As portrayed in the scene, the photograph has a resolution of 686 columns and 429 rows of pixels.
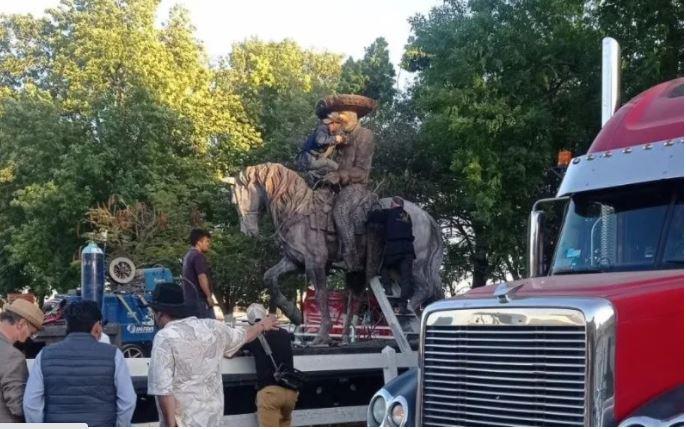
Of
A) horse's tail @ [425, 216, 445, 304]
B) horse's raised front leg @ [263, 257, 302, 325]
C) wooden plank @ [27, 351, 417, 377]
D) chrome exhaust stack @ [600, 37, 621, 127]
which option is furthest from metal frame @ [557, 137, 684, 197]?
horse's raised front leg @ [263, 257, 302, 325]

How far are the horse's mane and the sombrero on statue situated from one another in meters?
0.87

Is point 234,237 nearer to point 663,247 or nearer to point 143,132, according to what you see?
point 143,132

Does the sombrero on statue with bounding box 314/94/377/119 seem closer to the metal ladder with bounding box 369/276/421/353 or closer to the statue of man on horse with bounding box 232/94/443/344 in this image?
the statue of man on horse with bounding box 232/94/443/344

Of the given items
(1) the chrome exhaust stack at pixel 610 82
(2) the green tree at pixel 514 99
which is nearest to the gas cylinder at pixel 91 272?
(1) the chrome exhaust stack at pixel 610 82

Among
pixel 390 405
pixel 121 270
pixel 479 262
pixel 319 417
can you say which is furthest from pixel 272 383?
pixel 479 262

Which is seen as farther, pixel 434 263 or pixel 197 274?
pixel 434 263

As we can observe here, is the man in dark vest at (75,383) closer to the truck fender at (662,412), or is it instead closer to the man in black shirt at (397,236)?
the truck fender at (662,412)

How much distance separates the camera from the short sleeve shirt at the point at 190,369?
6676 mm

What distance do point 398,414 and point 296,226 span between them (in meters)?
5.09

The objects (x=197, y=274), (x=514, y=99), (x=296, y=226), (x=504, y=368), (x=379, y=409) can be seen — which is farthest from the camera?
(x=514, y=99)

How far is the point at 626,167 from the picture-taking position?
709 cm

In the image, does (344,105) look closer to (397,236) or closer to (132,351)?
(397,236)

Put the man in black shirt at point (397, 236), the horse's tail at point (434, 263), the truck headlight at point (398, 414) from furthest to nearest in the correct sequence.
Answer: the horse's tail at point (434, 263) → the man in black shirt at point (397, 236) → the truck headlight at point (398, 414)

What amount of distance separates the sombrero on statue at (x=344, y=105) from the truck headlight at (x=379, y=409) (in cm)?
530
